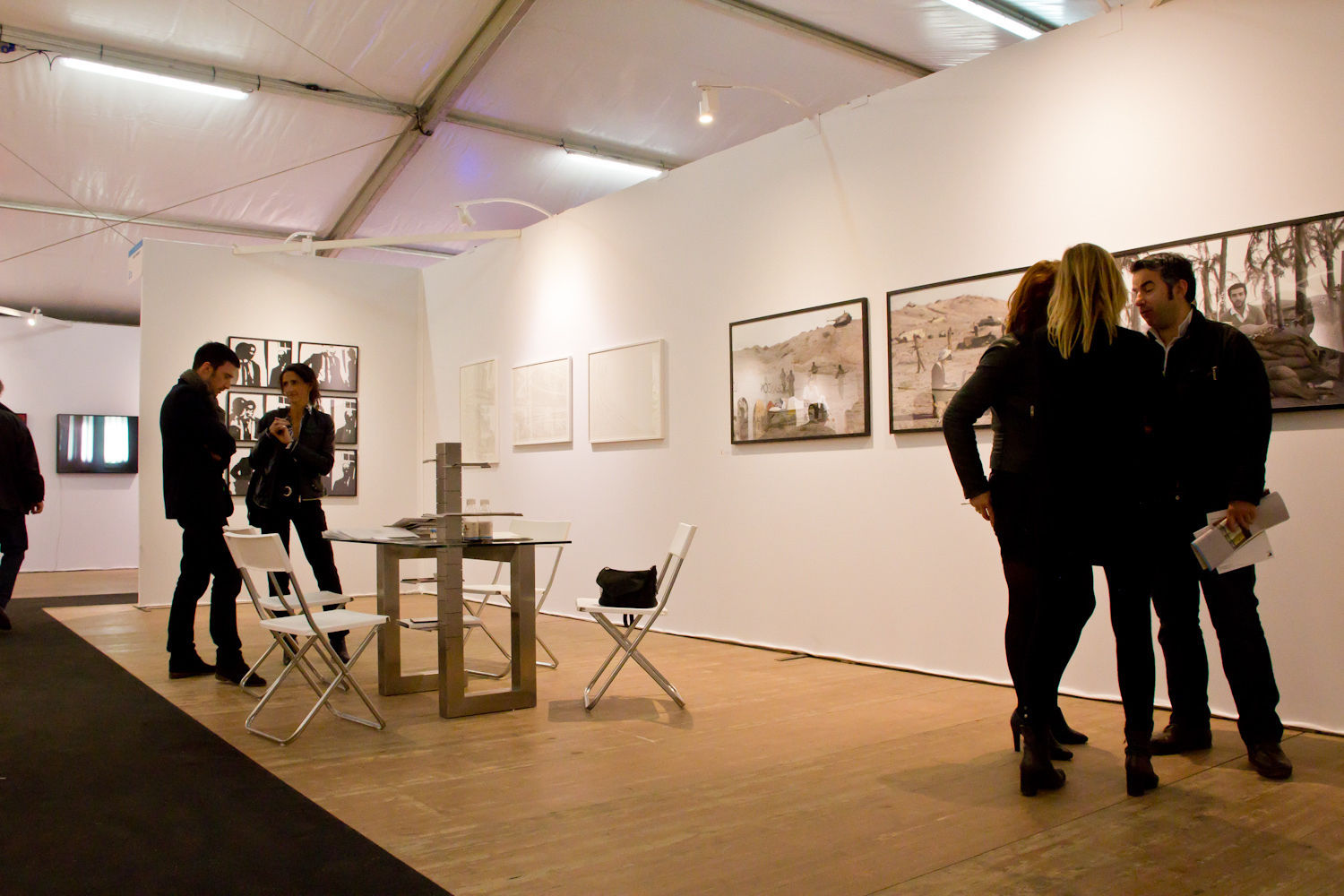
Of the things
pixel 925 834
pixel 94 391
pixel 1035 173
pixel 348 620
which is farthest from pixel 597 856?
pixel 94 391

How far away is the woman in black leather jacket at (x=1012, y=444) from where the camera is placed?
2961mm

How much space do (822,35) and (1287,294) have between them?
13.5 feet

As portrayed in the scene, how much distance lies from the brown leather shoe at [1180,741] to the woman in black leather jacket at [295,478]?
12.3ft

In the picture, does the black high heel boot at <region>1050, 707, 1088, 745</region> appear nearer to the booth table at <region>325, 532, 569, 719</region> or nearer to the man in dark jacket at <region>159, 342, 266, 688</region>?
the booth table at <region>325, 532, 569, 719</region>

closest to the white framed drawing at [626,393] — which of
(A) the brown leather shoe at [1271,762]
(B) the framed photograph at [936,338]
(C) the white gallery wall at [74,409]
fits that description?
(B) the framed photograph at [936,338]

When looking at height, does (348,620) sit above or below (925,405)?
below

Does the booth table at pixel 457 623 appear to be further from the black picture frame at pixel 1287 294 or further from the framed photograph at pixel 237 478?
the framed photograph at pixel 237 478

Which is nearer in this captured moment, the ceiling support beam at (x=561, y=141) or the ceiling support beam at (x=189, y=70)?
the ceiling support beam at (x=189, y=70)

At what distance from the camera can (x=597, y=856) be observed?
2.40 m

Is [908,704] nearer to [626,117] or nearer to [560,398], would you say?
[560,398]

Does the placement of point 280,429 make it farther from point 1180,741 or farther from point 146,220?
point 146,220

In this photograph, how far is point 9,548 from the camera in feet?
22.8

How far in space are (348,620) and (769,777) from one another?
178 cm

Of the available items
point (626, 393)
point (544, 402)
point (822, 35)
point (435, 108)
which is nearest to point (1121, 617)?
point (626, 393)
